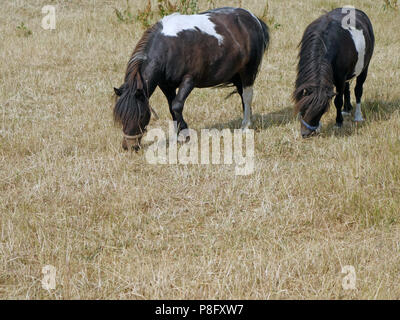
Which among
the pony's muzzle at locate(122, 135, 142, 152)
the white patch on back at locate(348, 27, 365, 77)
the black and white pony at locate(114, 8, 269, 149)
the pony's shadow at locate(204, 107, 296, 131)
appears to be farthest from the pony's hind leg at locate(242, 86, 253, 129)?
the pony's muzzle at locate(122, 135, 142, 152)

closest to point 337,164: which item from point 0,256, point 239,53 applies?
point 239,53

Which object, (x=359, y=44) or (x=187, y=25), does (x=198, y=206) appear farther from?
(x=359, y=44)

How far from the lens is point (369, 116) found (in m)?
7.93

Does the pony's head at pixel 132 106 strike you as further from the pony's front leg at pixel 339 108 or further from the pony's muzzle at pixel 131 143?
the pony's front leg at pixel 339 108

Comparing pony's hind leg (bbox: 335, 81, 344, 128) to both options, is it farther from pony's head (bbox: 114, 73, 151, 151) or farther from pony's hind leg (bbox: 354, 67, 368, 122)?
pony's head (bbox: 114, 73, 151, 151)

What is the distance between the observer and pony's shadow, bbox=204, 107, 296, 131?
7.79 metres

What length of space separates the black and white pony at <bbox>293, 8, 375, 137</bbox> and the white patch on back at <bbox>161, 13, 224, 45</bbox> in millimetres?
1254

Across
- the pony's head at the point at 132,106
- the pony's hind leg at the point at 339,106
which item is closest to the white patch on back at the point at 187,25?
the pony's head at the point at 132,106

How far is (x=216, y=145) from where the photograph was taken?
690 cm

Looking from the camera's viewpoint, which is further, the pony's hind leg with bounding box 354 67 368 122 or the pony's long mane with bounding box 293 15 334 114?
the pony's hind leg with bounding box 354 67 368 122

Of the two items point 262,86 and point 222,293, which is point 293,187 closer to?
point 222,293

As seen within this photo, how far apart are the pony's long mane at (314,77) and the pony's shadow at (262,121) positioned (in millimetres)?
1162

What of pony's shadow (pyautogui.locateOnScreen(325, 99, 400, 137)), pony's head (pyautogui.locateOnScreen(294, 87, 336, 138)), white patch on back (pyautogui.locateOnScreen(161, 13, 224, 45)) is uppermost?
white patch on back (pyautogui.locateOnScreen(161, 13, 224, 45))

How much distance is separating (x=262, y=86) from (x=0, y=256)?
6.58 metres
